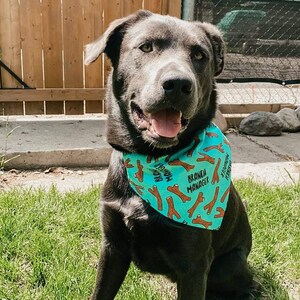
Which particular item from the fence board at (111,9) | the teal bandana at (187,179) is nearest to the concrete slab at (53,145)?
the fence board at (111,9)

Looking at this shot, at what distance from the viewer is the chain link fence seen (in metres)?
5.70

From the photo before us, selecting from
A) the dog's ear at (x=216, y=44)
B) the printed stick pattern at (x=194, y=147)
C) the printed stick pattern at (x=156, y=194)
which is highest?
the dog's ear at (x=216, y=44)

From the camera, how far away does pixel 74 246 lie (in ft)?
9.46

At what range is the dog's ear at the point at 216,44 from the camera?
2525 millimetres

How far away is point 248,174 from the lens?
4480 mm

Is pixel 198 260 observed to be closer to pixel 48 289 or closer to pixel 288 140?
pixel 48 289

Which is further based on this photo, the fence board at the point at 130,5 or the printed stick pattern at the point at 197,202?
the fence board at the point at 130,5

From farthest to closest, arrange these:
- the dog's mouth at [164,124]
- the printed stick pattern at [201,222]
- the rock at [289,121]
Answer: the rock at [289,121], the printed stick pattern at [201,222], the dog's mouth at [164,124]

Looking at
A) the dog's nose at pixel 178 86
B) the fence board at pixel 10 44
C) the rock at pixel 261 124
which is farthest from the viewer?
the rock at pixel 261 124

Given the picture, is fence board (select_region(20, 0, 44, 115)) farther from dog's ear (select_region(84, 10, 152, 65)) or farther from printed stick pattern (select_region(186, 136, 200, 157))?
printed stick pattern (select_region(186, 136, 200, 157))

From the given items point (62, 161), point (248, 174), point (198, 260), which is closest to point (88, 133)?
point (62, 161)

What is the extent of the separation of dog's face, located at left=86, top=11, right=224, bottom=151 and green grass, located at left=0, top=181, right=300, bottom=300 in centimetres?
82

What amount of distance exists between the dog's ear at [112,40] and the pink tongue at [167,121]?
47 centimetres

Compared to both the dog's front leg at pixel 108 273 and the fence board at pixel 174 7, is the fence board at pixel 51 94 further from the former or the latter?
the dog's front leg at pixel 108 273
